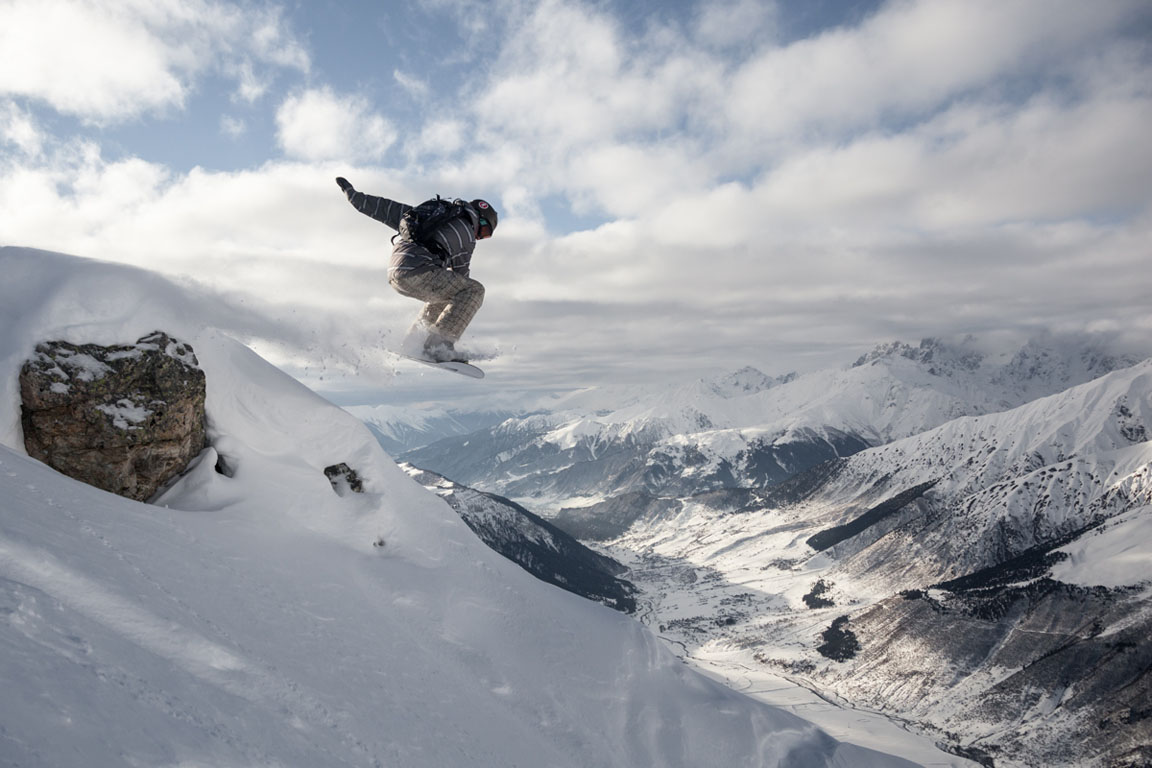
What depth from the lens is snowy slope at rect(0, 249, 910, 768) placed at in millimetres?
7035

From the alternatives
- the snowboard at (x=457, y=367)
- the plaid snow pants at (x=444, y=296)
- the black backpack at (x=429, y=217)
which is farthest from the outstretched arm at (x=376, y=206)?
the snowboard at (x=457, y=367)

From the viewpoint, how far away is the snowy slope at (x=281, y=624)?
7035 millimetres

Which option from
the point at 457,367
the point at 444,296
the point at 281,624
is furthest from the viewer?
the point at 457,367

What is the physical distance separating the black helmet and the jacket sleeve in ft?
7.91

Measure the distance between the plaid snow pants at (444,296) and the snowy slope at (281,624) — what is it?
459 centimetres

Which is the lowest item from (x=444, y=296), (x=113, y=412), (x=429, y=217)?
(x=113, y=412)

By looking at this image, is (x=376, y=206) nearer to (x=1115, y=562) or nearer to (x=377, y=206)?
(x=377, y=206)

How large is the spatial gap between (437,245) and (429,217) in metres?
0.84

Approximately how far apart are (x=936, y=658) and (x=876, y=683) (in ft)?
65.6

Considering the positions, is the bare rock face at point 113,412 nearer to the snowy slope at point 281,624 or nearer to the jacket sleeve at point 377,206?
the snowy slope at point 281,624

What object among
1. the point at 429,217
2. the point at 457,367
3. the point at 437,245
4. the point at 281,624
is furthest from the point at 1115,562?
the point at 281,624

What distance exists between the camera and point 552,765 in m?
12.8

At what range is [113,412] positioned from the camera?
48.3 ft

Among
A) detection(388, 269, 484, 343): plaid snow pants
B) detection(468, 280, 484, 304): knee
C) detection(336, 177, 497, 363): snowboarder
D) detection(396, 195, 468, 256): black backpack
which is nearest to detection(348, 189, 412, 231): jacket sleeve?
detection(336, 177, 497, 363): snowboarder
